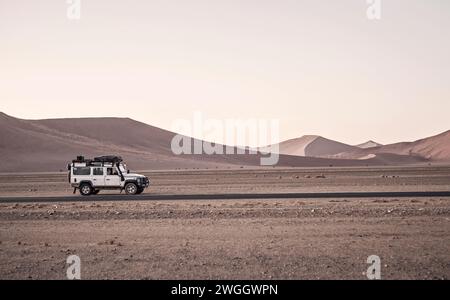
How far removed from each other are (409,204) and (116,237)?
48.8ft

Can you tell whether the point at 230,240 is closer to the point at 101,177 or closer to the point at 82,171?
the point at 101,177

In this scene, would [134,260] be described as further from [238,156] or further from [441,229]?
[238,156]

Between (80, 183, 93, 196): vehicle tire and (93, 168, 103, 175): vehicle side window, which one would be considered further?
(80, 183, 93, 196): vehicle tire

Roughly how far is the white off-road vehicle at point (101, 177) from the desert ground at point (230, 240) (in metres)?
7.42

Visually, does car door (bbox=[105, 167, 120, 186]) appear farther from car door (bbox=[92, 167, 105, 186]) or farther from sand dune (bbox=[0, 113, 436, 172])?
sand dune (bbox=[0, 113, 436, 172])

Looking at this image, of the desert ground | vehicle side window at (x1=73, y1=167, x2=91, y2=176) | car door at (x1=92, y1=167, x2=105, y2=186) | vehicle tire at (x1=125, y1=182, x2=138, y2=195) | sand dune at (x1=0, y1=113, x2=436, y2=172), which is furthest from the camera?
sand dune at (x1=0, y1=113, x2=436, y2=172)

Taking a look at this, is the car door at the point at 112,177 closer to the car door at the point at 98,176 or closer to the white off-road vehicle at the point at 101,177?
the white off-road vehicle at the point at 101,177

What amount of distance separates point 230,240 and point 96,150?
410ft

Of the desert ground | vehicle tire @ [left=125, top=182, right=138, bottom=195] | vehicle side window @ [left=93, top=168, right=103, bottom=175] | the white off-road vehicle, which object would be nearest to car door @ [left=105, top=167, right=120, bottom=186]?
the white off-road vehicle

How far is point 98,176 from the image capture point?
1298 inches

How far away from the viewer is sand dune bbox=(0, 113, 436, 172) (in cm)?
11571

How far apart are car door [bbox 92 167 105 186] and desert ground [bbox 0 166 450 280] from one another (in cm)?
737

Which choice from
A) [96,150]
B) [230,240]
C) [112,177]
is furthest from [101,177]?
[96,150]

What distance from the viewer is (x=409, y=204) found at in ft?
80.5
